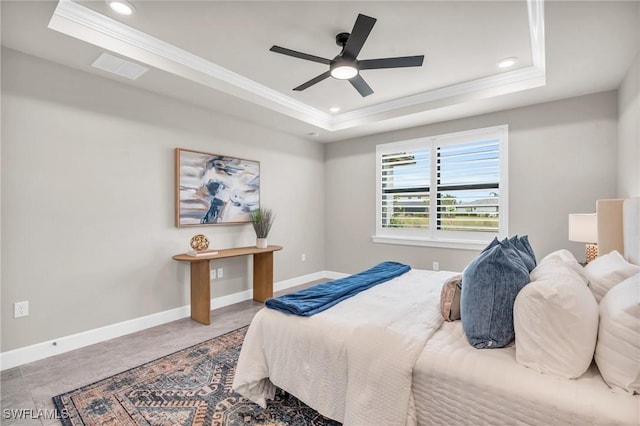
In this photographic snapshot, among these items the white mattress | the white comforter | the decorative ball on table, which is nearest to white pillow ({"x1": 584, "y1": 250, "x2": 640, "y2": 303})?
the white mattress

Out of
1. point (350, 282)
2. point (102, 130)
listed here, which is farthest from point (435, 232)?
point (102, 130)

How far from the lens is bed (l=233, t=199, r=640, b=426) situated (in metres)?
1.17

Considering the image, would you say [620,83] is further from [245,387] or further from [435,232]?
[245,387]

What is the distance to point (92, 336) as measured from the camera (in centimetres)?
294

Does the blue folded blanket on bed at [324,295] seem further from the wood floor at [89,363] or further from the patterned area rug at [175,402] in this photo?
the wood floor at [89,363]

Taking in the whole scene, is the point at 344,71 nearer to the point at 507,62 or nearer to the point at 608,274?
the point at 507,62

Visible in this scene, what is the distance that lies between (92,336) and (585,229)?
4.64 metres

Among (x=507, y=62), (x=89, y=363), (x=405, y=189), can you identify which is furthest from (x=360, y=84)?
(x=89, y=363)

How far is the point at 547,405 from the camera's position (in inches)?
45.6

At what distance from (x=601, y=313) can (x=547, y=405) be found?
436 millimetres

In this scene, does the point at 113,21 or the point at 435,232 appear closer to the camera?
the point at 113,21

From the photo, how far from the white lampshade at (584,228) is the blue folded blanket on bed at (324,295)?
64.2 inches

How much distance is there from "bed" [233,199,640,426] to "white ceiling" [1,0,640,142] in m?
1.41

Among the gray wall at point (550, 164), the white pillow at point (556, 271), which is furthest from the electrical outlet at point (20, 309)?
the gray wall at point (550, 164)
